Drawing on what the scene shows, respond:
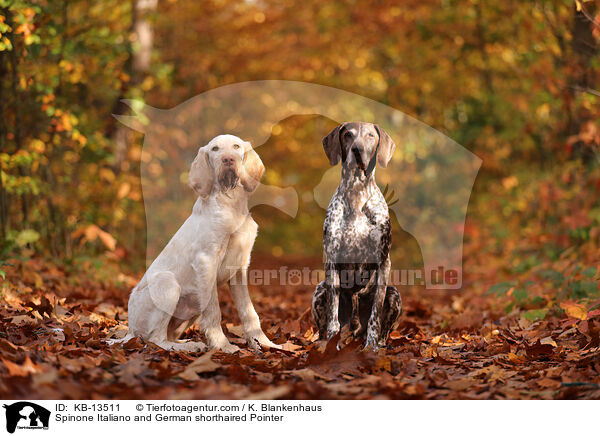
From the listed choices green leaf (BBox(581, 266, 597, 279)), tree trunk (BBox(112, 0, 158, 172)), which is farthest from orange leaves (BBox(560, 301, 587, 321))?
tree trunk (BBox(112, 0, 158, 172))

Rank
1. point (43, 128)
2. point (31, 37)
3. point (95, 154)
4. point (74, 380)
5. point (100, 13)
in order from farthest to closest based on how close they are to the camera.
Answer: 1. point (100, 13)
2. point (95, 154)
3. point (43, 128)
4. point (31, 37)
5. point (74, 380)

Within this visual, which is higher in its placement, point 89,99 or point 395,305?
point 89,99

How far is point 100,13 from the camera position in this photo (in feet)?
34.0

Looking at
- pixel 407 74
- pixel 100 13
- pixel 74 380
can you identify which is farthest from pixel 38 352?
pixel 407 74

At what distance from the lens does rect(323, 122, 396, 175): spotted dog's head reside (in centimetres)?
470

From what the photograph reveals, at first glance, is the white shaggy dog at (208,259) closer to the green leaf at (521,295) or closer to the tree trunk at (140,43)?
the green leaf at (521,295)

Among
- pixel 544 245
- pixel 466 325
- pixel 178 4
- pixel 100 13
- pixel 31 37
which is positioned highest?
pixel 178 4

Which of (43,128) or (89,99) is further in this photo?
(89,99)

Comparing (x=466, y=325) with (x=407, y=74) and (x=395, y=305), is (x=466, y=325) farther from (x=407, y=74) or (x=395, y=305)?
(x=407, y=74)

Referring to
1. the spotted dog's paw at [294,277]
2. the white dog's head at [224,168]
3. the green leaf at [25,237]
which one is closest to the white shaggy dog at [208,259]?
the white dog's head at [224,168]

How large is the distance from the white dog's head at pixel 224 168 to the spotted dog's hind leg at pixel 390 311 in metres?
1.38

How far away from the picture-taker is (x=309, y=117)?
16891 mm

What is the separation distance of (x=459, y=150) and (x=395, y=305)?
869 centimetres
